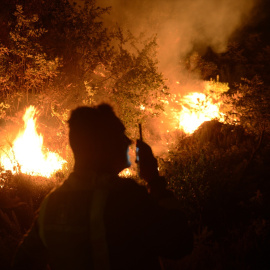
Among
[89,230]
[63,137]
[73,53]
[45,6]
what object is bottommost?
[89,230]

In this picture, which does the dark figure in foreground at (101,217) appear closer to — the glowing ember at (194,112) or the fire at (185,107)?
the glowing ember at (194,112)

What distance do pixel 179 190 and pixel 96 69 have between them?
20.7 ft

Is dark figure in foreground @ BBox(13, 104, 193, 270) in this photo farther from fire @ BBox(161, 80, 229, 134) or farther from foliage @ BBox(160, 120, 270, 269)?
fire @ BBox(161, 80, 229, 134)

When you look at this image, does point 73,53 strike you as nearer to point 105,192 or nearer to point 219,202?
point 219,202

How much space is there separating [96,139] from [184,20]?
16.0 m

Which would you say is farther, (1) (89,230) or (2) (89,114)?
(2) (89,114)

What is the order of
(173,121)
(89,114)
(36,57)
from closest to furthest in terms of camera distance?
1. (89,114)
2. (36,57)
3. (173,121)

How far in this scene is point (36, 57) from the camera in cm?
662

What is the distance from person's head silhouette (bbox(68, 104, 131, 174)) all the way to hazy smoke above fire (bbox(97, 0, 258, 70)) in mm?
10683

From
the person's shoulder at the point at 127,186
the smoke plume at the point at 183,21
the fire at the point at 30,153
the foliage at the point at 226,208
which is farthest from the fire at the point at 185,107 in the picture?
the person's shoulder at the point at 127,186

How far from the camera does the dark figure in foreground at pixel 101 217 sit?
1.35 m

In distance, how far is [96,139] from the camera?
1512 millimetres

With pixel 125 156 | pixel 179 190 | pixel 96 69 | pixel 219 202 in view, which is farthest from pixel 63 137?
pixel 125 156

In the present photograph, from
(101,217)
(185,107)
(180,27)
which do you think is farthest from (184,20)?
(101,217)
